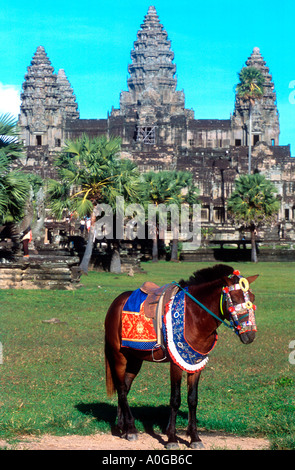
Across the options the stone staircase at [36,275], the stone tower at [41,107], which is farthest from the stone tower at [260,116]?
the stone staircase at [36,275]

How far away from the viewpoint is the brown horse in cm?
748

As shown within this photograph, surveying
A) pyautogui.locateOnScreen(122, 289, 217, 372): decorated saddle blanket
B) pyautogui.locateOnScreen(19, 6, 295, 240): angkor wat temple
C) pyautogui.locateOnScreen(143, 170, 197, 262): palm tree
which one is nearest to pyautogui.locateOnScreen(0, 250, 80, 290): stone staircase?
pyautogui.locateOnScreen(122, 289, 217, 372): decorated saddle blanket

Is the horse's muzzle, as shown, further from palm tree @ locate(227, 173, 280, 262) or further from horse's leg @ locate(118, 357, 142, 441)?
palm tree @ locate(227, 173, 280, 262)

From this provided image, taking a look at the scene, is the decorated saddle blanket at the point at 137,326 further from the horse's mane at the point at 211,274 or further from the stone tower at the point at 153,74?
the stone tower at the point at 153,74

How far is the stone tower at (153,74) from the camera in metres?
102

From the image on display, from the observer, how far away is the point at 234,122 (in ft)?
323

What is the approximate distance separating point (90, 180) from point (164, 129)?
207 ft

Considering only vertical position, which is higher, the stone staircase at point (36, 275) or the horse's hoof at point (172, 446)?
the stone staircase at point (36, 275)

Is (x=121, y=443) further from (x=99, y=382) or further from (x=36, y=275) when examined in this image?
(x=36, y=275)

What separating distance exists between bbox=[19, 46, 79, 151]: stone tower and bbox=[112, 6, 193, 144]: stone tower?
8.80 meters

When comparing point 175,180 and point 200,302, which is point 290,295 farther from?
point 175,180

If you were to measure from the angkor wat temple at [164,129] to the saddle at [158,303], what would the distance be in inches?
2373

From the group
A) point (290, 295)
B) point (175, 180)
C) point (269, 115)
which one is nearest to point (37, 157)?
point (269, 115)

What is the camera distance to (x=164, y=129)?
94.6m
